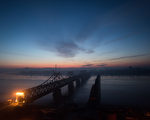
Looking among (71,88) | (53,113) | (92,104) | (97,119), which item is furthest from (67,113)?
(71,88)

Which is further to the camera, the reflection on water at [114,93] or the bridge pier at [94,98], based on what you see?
the reflection on water at [114,93]

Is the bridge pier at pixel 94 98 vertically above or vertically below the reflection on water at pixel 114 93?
above

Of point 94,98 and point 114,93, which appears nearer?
point 94,98

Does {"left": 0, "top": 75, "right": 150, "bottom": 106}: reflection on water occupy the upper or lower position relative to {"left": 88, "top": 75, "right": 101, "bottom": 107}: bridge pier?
lower

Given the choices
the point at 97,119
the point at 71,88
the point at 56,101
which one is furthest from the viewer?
the point at 71,88

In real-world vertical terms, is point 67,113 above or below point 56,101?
above

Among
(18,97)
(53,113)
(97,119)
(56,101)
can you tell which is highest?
(18,97)

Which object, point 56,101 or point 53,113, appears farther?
point 56,101

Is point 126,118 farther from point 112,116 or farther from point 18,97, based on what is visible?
point 18,97

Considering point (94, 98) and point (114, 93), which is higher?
point (94, 98)

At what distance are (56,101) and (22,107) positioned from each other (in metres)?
24.2

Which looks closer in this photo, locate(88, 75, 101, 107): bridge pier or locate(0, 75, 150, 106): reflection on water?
locate(88, 75, 101, 107): bridge pier

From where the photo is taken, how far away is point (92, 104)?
771 inches

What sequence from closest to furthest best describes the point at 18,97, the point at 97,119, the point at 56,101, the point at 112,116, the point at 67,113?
the point at 112,116 → the point at 97,119 → the point at 67,113 → the point at 18,97 → the point at 56,101
